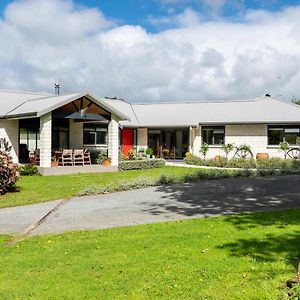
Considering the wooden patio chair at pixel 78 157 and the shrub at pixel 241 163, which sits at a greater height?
the wooden patio chair at pixel 78 157

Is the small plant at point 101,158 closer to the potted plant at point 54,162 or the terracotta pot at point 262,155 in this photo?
the potted plant at point 54,162

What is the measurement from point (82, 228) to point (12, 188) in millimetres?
7617

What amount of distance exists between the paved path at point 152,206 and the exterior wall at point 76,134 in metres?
13.6

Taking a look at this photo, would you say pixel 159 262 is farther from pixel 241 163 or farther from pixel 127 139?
pixel 127 139

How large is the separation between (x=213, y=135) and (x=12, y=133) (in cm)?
1495

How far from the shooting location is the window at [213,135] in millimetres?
32188

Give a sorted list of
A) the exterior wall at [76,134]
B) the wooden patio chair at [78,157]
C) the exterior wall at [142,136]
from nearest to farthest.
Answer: the wooden patio chair at [78,157] → the exterior wall at [76,134] → the exterior wall at [142,136]

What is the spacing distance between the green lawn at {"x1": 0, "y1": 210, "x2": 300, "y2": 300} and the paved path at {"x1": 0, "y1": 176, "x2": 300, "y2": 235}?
47.2 inches

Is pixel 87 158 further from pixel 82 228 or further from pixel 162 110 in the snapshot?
pixel 82 228

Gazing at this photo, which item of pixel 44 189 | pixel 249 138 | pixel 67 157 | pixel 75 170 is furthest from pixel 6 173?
pixel 249 138

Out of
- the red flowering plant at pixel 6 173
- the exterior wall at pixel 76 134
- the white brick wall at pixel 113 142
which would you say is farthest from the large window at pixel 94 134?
the red flowering plant at pixel 6 173

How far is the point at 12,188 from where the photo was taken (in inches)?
632

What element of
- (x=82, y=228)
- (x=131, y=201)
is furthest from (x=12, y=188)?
(x=82, y=228)

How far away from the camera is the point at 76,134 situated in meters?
28.5
